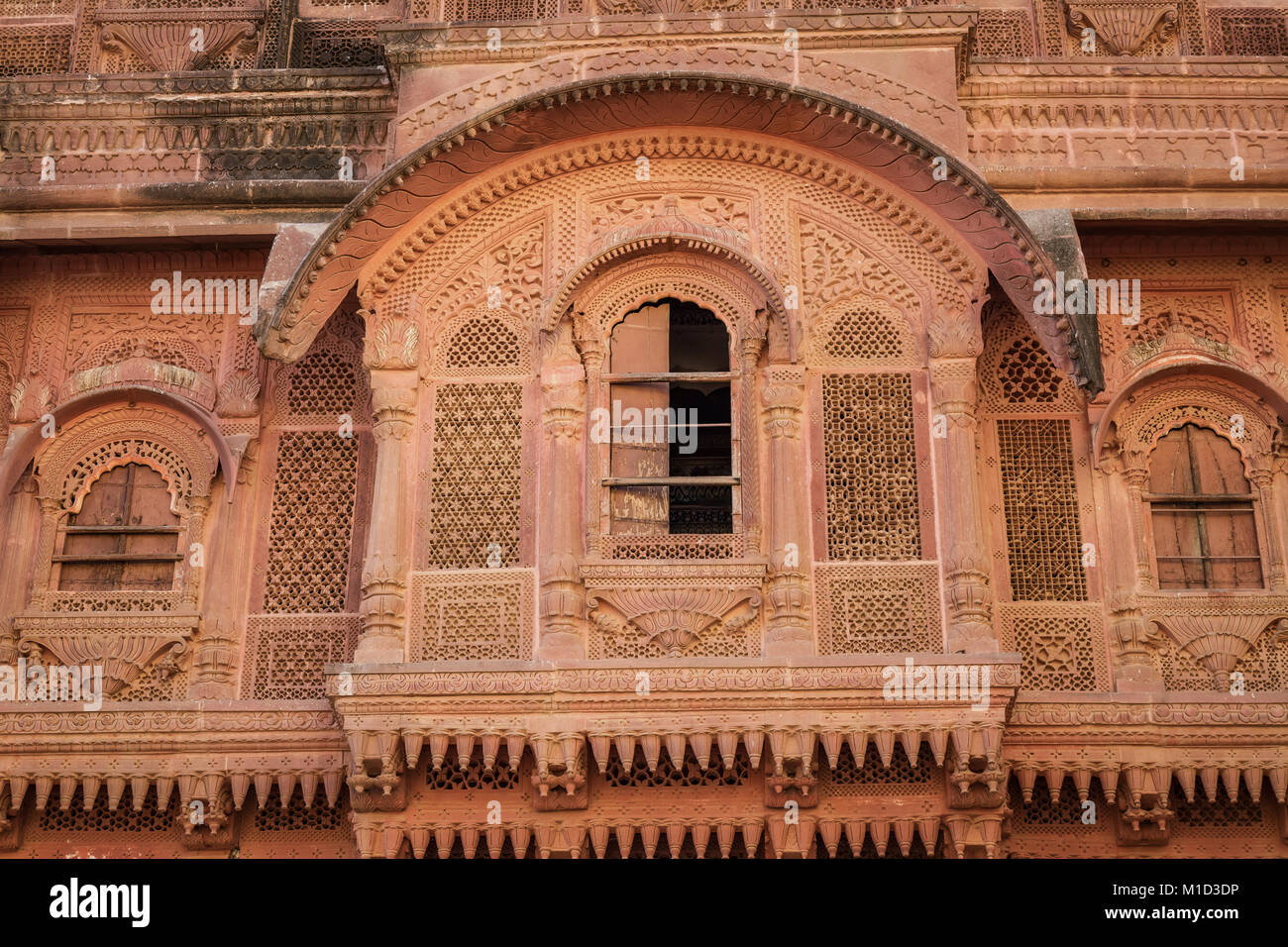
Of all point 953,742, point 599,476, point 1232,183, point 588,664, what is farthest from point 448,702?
point 1232,183

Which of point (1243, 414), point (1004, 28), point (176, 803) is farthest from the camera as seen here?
point (1004, 28)

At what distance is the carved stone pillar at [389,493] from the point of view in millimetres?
9289

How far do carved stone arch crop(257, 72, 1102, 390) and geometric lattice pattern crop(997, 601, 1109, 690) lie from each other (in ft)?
4.47

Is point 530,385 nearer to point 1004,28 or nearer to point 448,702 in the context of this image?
point 448,702

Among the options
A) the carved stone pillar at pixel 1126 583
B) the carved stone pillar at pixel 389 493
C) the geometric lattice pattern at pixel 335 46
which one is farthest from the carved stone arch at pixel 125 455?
the carved stone pillar at pixel 1126 583

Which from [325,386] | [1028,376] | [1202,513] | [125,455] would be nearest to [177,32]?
[325,386]

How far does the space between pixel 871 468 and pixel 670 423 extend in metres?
1.12

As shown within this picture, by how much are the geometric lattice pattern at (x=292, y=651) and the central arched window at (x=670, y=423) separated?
65.4 inches

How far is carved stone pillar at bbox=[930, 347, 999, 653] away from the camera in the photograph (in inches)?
360

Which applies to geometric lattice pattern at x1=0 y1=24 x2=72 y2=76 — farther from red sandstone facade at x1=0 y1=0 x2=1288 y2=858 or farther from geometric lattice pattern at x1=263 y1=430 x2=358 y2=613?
geometric lattice pattern at x1=263 y1=430 x2=358 y2=613

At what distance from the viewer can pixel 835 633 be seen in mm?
9242

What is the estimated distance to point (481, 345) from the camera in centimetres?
1008

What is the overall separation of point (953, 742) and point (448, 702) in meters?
2.52
